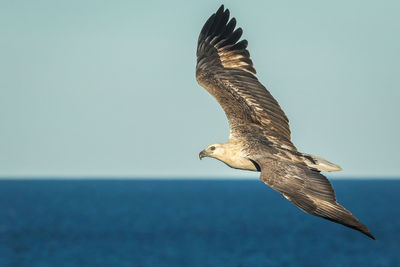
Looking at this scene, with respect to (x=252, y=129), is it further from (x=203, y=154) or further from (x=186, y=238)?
(x=186, y=238)

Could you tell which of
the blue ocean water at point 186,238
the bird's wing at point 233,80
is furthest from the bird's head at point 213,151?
the blue ocean water at point 186,238

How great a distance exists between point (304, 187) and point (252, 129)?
7.33ft

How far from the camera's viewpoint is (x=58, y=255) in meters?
73.8

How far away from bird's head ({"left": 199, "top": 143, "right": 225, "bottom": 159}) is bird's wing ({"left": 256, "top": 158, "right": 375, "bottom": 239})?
123cm

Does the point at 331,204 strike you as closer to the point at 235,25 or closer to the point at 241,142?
the point at 241,142

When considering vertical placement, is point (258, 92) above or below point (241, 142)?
above

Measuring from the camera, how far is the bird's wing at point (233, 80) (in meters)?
12.5

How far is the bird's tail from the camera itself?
11180mm

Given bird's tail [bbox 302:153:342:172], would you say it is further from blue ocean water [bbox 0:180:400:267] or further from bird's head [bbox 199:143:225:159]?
blue ocean water [bbox 0:180:400:267]

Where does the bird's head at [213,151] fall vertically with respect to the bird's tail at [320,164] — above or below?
above

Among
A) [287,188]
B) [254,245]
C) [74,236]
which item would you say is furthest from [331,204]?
[74,236]

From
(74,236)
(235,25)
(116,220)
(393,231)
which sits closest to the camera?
(235,25)

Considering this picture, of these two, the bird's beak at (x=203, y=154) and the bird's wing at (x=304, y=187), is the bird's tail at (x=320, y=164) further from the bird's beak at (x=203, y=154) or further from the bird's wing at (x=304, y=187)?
the bird's beak at (x=203, y=154)

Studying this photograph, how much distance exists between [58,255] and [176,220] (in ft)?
149
